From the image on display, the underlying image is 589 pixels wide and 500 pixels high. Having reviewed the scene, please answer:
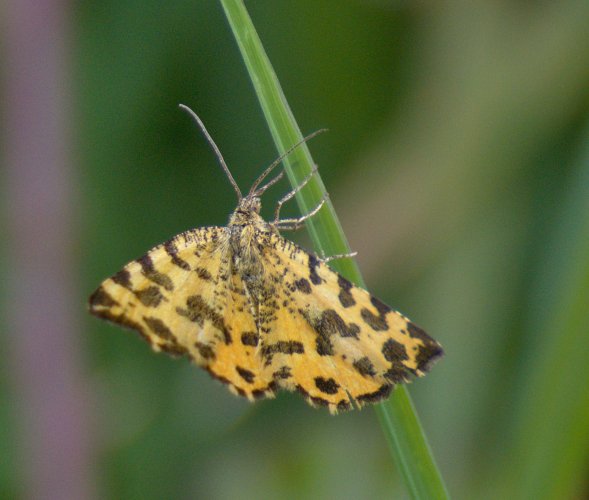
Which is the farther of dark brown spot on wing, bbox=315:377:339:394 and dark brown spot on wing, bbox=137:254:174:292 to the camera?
dark brown spot on wing, bbox=137:254:174:292

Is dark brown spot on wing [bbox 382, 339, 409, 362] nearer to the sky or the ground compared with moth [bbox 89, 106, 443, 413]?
nearer to the ground

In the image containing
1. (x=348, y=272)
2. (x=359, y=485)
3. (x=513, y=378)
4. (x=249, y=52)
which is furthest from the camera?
(x=513, y=378)

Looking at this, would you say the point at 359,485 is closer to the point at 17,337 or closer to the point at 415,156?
the point at 415,156

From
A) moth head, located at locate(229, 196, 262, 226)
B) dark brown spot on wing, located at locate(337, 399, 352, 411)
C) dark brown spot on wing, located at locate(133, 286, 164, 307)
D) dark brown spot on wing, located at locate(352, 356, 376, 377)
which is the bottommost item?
dark brown spot on wing, located at locate(337, 399, 352, 411)

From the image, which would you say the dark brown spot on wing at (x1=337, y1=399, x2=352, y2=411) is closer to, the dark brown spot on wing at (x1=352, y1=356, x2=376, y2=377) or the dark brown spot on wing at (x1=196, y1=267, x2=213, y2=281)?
the dark brown spot on wing at (x1=352, y1=356, x2=376, y2=377)

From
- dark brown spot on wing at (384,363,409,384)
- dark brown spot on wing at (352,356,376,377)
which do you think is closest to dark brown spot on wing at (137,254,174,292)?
dark brown spot on wing at (352,356,376,377)

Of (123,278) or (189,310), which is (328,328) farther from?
(123,278)

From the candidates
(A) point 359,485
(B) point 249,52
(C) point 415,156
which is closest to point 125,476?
(A) point 359,485

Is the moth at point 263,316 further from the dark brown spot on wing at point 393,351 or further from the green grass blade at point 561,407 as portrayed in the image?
the green grass blade at point 561,407

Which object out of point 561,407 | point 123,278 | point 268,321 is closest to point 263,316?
point 268,321

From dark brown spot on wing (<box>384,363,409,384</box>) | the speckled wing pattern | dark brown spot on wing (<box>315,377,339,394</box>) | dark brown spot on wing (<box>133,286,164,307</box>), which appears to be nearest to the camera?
dark brown spot on wing (<box>384,363,409,384</box>)
